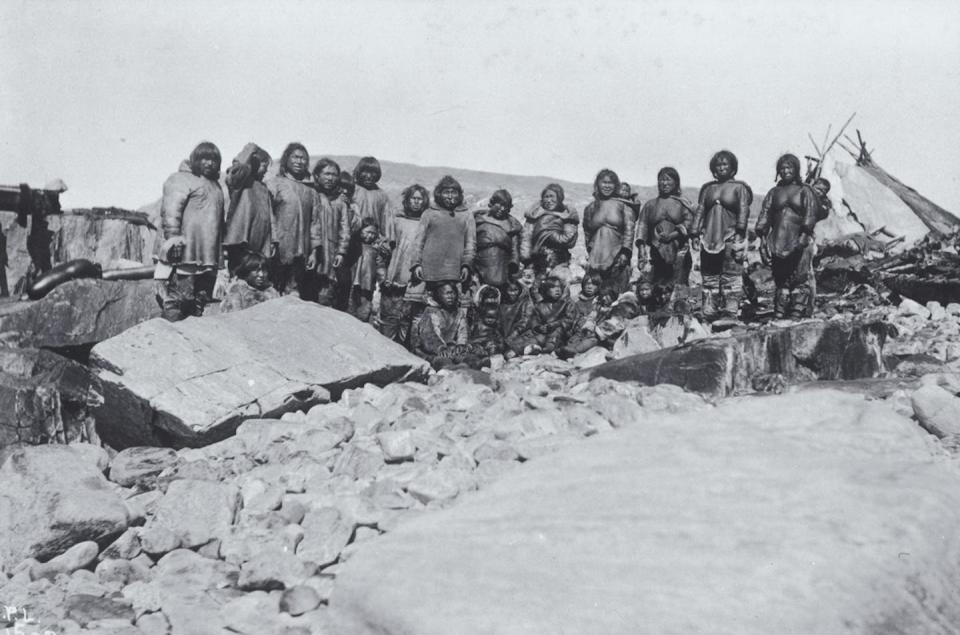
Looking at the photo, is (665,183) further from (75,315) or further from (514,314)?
(75,315)

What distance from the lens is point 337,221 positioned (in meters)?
7.71

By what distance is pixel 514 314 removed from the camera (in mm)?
7867

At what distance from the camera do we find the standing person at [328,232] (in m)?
7.54

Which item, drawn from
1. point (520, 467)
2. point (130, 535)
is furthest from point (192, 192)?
point (520, 467)

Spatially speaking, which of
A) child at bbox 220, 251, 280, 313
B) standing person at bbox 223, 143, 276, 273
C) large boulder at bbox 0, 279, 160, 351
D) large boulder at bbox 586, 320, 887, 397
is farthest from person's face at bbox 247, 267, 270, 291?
large boulder at bbox 586, 320, 887, 397

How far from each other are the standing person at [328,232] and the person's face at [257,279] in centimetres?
57

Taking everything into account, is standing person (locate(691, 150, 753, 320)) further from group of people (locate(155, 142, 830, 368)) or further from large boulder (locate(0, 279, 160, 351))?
large boulder (locate(0, 279, 160, 351))

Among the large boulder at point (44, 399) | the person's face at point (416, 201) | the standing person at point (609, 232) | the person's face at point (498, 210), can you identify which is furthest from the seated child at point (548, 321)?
the large boulder at point (44, 399)

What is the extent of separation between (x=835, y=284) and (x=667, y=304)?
3.86 metres

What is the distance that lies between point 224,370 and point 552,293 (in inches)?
155

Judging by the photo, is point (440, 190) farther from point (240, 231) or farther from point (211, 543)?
point (211, 543)

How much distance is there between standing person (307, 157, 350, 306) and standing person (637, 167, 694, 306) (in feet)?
10.3

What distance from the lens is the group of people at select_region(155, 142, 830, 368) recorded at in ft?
22.3

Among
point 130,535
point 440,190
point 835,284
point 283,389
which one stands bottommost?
point 130,535
